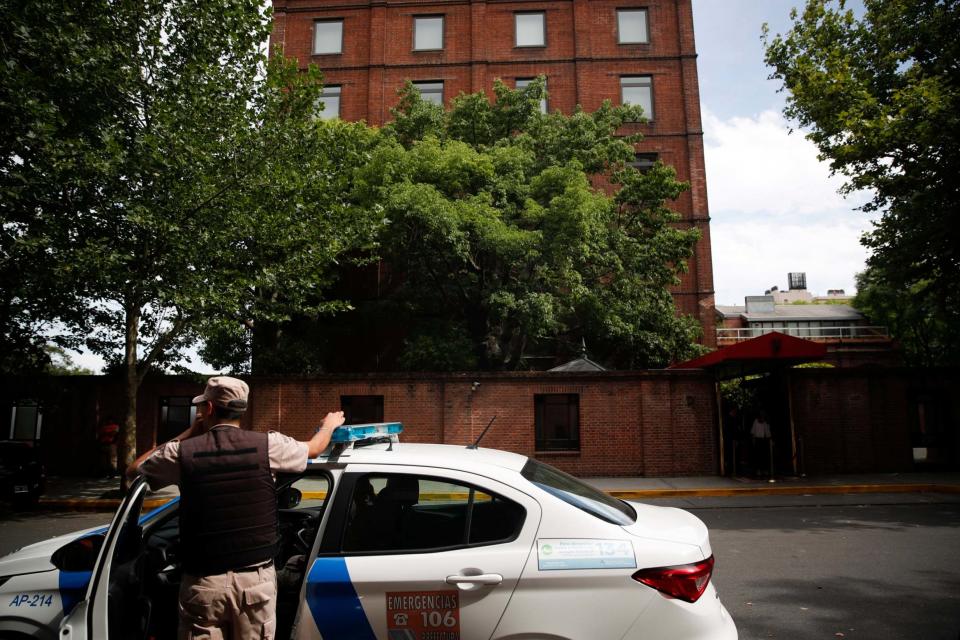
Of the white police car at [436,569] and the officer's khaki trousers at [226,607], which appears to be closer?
the officer's khaki trousers at [226,607]

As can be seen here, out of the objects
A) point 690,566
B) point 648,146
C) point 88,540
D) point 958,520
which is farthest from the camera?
point 648,146

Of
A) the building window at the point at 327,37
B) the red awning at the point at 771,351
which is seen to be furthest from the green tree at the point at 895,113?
the building window at the point at 327,37

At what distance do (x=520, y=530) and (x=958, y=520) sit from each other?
10.0 metres

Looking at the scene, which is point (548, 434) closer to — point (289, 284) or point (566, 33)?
point (289, 284)

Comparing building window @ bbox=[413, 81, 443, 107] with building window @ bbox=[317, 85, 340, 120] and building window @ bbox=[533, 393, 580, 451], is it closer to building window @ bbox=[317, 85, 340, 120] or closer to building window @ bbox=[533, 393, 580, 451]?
building window @ bbox=[317, 85, 340, 120]

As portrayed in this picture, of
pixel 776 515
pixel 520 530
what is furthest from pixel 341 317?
pixel 520 530

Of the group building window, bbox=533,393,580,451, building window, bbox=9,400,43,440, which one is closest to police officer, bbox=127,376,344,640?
building window, bbox=533,393,580,451

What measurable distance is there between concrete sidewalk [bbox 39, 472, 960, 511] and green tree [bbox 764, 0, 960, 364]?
546 centimetres

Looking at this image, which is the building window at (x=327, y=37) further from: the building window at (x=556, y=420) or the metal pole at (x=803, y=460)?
the metal pole at (x=803, y=460)

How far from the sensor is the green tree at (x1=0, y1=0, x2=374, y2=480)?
1105 centimetres

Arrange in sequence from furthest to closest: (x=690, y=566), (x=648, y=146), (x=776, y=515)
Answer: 1. (x=648, y=146)
2. (x=776, y=515)
3. (x=690, y=566)

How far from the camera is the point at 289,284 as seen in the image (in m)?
13.5

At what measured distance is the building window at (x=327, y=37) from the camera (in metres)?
29.5

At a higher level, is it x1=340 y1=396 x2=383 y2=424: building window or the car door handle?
the car door handle
